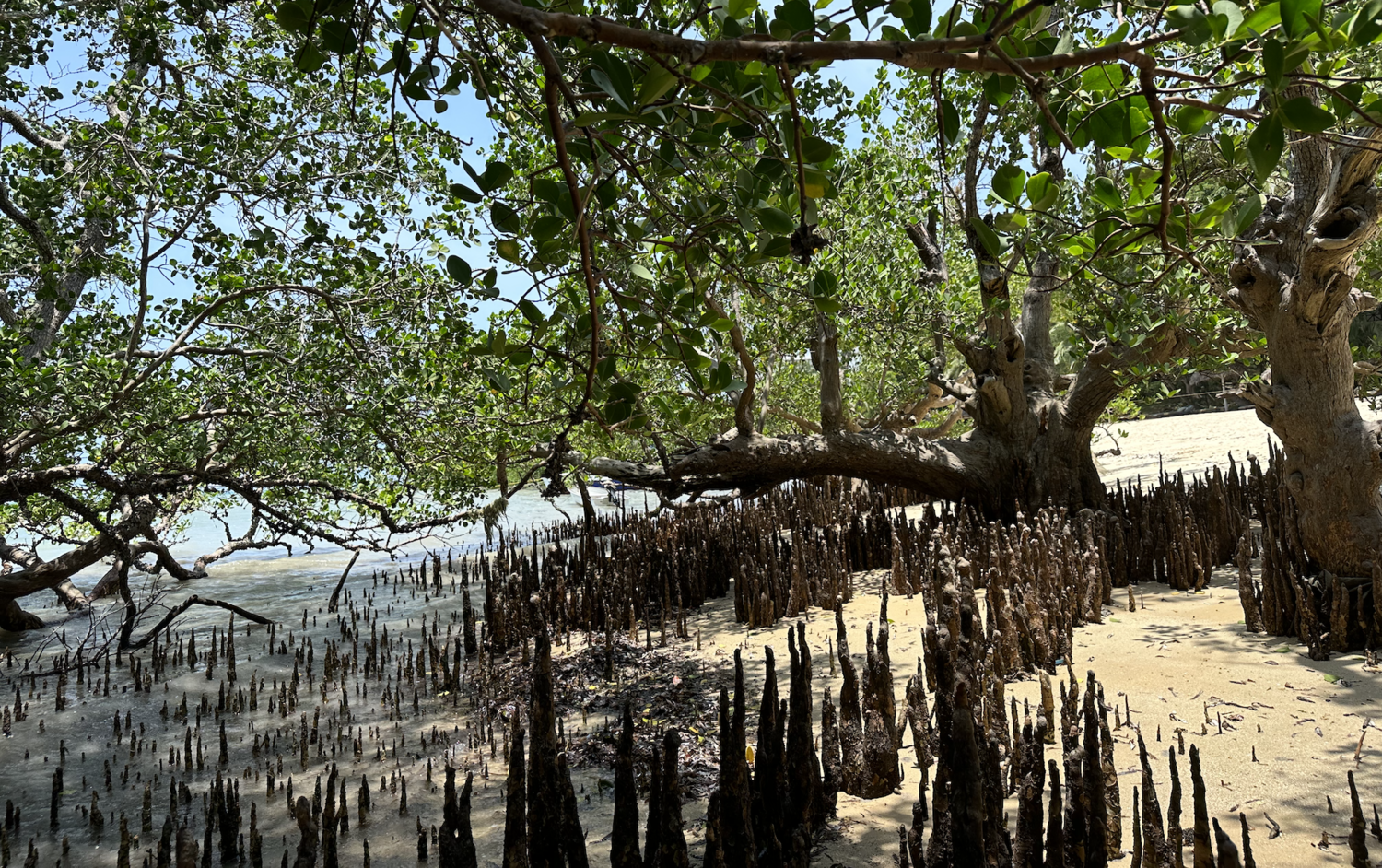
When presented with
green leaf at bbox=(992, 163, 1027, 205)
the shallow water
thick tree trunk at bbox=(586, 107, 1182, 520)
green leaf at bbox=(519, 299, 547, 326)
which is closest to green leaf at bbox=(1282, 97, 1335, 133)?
green leaf at bbox=(992, 163, 1027, 205)

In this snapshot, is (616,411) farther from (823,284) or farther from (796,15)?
(796,15)

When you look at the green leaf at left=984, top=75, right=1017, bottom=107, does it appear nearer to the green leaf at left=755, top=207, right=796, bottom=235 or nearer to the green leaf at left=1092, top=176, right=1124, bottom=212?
the green leaf at left=1092, top=176, right=1124, bottom=212

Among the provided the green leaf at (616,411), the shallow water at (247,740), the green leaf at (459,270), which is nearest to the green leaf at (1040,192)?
the green leaf at (616,411)

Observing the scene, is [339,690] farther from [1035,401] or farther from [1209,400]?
[1209,400]

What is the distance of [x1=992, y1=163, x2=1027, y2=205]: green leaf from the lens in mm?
1494

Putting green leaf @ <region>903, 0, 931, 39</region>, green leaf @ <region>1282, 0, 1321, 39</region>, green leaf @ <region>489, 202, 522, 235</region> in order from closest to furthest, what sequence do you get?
green leaf @ <region>1282, 0, 1321, 39</region> → green leaf @ <region>903, 0, 931, 39</region> → green leaf @ <region>489, 202, 522, 235</region>

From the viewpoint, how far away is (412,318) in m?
5.72

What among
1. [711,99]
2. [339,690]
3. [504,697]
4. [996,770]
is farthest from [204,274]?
[996,770]

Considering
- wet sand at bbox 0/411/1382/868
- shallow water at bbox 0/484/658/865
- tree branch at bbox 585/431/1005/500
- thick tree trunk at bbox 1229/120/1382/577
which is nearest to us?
wet sand at bbox 0/411/1382/868

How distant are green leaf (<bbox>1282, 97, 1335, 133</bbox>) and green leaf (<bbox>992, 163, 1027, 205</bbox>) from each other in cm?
42

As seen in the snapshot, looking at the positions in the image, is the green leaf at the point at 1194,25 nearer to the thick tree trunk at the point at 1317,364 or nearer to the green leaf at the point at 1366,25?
the green leaf at the point at 1366,25

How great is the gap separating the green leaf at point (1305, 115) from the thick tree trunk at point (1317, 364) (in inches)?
141

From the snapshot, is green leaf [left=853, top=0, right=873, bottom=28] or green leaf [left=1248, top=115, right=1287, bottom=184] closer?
green leaf [left=1248, top=115, right=1287, bottom=184]

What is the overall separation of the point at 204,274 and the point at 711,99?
4884 mm
